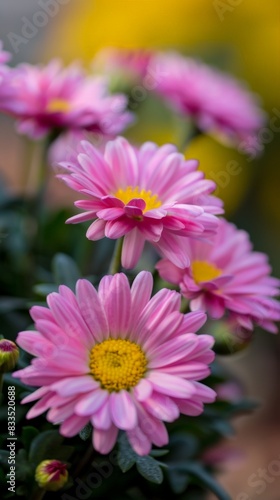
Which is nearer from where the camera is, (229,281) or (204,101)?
(229,281)

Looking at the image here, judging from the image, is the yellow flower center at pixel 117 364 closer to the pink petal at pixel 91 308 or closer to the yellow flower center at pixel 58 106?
the pink petal at pixel 91 308

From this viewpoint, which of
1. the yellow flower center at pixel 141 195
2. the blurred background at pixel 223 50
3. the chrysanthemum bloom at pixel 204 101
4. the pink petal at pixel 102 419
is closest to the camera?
the pink petal at pixel 102 419

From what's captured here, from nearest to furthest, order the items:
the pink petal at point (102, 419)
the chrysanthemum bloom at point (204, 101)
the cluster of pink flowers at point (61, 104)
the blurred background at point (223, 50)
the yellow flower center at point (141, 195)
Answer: the pink petal at point (102, 419) → the yellow flower center at point (141, 195) → the cluster of pink flowers at point (61, 104) → the chrysanthemum bloom at point (204, 101) → the blurred background at point (223, 50)

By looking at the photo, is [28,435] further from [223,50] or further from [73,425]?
[223,50]

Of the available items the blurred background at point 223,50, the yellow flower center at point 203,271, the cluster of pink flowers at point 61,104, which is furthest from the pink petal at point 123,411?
the blurred background at point 223,50

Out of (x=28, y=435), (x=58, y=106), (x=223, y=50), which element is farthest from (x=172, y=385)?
(x=223, y=50)

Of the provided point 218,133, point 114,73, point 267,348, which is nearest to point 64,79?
point 114,73
